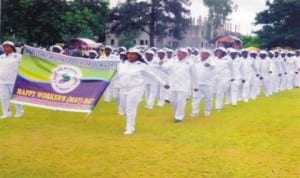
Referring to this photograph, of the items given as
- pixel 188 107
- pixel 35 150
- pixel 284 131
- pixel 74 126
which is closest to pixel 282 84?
pixel 188 107

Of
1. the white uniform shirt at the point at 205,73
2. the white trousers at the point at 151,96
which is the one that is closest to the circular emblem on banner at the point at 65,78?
the white uniform shirt at the point at 205,73

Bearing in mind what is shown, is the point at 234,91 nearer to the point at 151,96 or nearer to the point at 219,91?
the point at 219,91

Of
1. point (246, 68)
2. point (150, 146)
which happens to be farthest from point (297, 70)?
point (150, 146)

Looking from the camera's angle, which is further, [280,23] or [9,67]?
[280,23]

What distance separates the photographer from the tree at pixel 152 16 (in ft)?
178

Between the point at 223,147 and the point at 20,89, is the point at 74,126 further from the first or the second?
the point at 223,147

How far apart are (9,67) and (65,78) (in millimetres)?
1687

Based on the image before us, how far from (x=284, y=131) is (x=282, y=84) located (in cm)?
1327

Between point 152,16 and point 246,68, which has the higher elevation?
point 152,16

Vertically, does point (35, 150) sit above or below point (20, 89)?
below

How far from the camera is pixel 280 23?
157 ft

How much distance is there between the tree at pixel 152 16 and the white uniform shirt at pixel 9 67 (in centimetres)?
4108

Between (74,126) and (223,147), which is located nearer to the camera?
(223,147)

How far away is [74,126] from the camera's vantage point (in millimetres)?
12891
